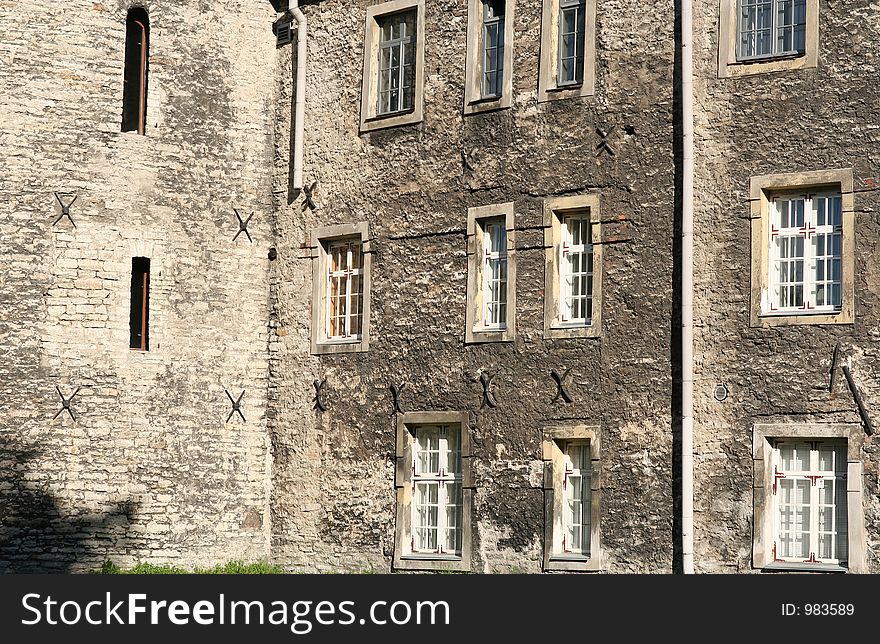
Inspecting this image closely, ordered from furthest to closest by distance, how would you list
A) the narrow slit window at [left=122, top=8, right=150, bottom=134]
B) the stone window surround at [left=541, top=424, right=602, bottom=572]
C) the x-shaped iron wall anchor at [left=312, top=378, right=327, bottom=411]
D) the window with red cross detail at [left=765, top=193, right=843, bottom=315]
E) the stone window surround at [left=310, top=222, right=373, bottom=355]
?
the x-shaped iron wall anchor at [left=312, top=378, right=327, bottom=411]
the narrow slit window at [left=122, top=8, right=150, bottom=134]
the stone window surround at [left=310, top=222, right=373, bottom=355]
the stone window surround at [left=541, top=424, right=602, bottom=572]
the window with red cross detail at [left=765, top=193, right=843, bottom=315]

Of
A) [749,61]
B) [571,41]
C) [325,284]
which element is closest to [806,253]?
[749,61]

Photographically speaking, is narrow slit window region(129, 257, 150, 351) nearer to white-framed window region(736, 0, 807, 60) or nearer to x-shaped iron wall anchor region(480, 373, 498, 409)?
x-shaped iron wall anchor region(480, 373, 498, 409)

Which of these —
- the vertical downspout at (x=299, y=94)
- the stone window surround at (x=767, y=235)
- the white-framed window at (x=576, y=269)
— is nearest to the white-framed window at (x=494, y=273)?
the white-framed window at (x=576, y=269)

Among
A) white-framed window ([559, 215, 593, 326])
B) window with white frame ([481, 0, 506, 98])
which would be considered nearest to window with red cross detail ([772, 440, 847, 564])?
white-framed window ([559, 215, 593, 326])

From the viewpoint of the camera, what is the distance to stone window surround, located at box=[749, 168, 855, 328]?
1852 cm

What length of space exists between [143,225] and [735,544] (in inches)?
332

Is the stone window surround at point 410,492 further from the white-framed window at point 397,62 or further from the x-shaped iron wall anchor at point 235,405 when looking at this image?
the white-framed window at point 397,62

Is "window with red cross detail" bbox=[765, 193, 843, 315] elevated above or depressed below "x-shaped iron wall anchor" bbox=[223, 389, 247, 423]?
above

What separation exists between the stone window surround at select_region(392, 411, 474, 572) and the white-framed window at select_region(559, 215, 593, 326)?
1.85 meters

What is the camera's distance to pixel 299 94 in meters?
23.3

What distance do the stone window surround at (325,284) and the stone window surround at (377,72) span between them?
4.37ft

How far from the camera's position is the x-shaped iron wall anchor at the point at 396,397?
21.9 meters
